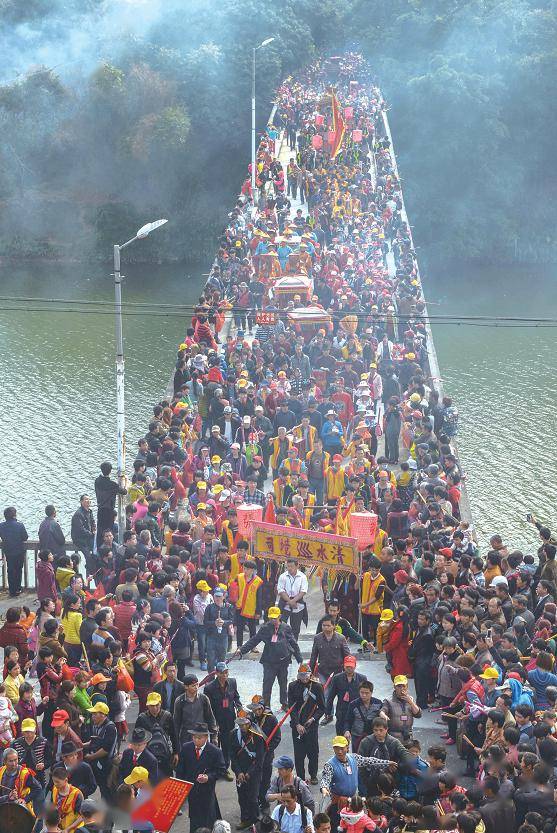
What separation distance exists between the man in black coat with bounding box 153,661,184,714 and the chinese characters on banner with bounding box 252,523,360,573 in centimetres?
328

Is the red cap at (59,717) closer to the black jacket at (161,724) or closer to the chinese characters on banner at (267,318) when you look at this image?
the black jacket at (161,724)

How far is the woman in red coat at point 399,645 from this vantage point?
1563cm

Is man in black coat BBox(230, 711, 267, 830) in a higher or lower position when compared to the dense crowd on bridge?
lower

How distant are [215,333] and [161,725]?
55.4ft

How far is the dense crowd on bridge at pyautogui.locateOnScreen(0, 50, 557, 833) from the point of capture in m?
12.2

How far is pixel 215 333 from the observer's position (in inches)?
1168

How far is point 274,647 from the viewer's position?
48.9 ft

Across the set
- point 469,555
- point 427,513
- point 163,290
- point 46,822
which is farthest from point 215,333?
point 163,290

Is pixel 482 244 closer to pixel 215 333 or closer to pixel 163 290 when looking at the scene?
pixel 163 290

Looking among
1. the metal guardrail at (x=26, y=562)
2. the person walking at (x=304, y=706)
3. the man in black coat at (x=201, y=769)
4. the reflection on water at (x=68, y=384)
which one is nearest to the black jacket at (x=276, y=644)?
the person walking at (x=304, y=706)

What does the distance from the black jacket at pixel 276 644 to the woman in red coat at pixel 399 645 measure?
4.13 ft

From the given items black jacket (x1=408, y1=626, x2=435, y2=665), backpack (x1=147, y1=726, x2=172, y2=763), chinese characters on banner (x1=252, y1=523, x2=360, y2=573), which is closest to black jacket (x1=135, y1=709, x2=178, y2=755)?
backpack (x1=147, y1=726, x2=172, y2=763)

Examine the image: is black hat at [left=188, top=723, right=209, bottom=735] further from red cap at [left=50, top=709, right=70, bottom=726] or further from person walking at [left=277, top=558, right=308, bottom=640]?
person walking at [left=277, top=558, right=308, bottom=640]

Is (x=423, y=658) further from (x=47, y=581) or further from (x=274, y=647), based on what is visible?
(x=47, y=581)
